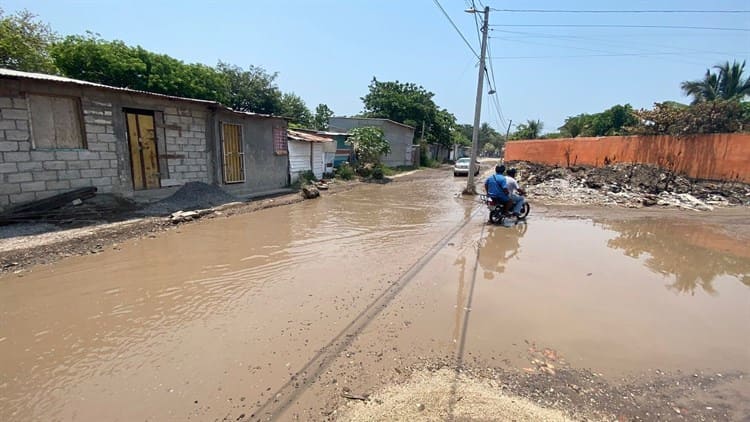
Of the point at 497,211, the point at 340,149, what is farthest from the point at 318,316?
the point at 340,149

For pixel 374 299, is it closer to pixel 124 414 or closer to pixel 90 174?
pixel 124 414

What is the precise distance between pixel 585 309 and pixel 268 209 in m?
9.09

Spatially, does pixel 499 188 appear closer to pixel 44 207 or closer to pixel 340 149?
pixel 44 207

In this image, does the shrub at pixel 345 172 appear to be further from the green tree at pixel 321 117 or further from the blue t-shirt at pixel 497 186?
the green tree at pixel 321 117

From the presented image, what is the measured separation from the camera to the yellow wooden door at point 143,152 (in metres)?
9.57

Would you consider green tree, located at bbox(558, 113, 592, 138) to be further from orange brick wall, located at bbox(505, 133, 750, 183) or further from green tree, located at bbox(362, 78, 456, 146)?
orange brick wall, located at bbox(505, 133, 750, 183)

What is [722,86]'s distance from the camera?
91.1 ft

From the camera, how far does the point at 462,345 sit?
3.62 meters

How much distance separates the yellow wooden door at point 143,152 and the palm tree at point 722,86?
120 ft

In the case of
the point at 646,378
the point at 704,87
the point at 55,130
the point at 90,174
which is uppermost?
the point at 704,87

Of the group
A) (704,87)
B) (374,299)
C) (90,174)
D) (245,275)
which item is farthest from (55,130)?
(704,87)

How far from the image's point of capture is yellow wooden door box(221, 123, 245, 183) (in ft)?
40.5

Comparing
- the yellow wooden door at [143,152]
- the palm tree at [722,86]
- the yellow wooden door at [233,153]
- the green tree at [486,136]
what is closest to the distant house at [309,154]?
the yellow wooden door at [233,153]

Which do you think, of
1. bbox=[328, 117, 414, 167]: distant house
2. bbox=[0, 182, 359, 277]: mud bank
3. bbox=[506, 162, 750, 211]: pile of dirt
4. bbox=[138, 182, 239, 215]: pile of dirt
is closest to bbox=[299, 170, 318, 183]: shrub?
bbox=[138, 182, 239, 215]: pile of dirt
